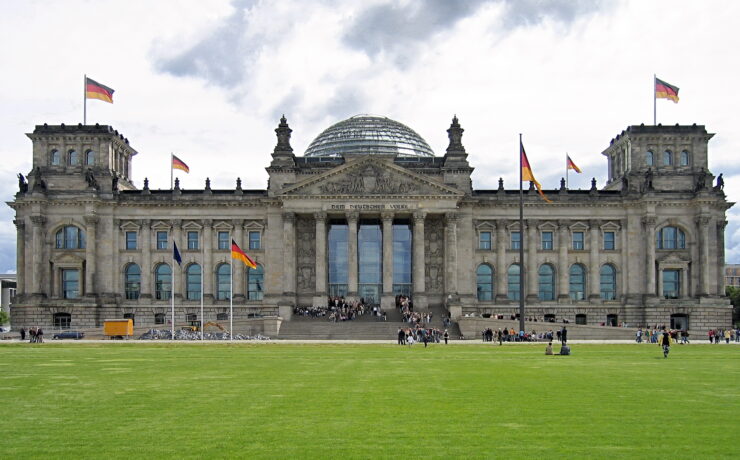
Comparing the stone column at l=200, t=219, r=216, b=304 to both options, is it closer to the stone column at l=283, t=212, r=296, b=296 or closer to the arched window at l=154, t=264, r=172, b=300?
the arched window at l=154, t=264, r=172, b=300

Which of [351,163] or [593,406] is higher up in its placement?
[351,163]

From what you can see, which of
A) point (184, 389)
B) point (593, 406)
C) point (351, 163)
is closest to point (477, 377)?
point (593, 406)

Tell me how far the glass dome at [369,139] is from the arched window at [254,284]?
65.9ft

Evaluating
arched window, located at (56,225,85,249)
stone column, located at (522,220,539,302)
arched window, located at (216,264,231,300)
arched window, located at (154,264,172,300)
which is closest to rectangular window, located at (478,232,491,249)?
stone column, located at (522,220,539,302)

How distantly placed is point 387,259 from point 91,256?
35152 mm

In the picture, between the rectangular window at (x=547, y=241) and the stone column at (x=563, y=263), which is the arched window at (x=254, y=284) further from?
the stone column at (x=563, y=263)

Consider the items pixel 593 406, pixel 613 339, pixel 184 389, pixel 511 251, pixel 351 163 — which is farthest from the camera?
pixel 511 251

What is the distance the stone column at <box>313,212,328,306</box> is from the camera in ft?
299

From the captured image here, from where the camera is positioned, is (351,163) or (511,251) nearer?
(351,163)

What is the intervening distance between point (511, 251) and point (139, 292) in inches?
1781

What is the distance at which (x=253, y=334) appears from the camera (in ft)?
266

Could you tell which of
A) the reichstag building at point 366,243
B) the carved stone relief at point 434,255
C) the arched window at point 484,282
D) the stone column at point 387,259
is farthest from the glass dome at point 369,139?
the arched window at point 484,282

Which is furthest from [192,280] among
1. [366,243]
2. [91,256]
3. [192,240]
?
[366,243]

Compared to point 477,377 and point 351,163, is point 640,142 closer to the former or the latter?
point 351,163
